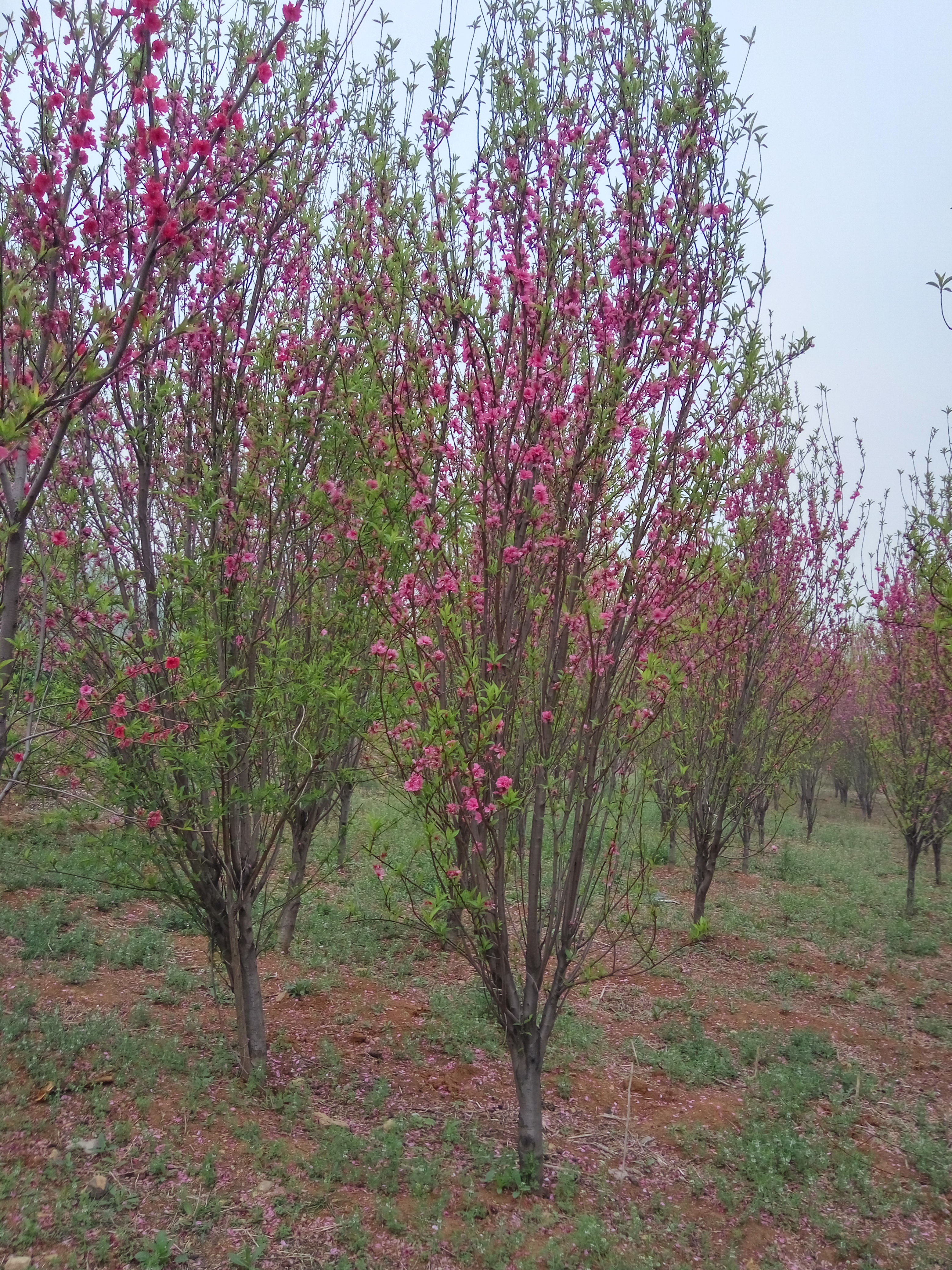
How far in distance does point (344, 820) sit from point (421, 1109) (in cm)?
575

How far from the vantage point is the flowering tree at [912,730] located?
982cm

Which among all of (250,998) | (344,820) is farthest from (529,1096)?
(344,820)

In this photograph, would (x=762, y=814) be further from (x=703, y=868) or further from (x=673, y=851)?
Answer: (x=703, y=868)

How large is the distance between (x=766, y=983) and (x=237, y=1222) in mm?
6037

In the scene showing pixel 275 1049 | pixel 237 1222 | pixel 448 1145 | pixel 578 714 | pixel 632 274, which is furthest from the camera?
pixel 275 1049

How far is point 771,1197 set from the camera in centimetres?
411

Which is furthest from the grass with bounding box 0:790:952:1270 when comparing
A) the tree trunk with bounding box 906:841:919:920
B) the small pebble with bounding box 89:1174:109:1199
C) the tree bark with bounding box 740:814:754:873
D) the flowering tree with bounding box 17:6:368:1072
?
the tree bark with bounding box 740:814:754:873

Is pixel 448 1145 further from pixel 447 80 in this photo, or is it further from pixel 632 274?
pixel 447 80

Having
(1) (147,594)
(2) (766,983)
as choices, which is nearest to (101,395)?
(1) (147,594)

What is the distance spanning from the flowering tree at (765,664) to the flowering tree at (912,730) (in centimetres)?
83

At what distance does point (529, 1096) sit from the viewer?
13.1ft

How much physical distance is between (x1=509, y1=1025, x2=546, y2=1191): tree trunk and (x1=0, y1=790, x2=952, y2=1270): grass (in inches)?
5.5

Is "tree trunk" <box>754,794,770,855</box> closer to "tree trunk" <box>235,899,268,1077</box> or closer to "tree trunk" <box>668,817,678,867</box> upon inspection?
"tree trunk" <box>668,817,678,867</box>

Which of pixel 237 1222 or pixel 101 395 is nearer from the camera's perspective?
pixel 237 1222
